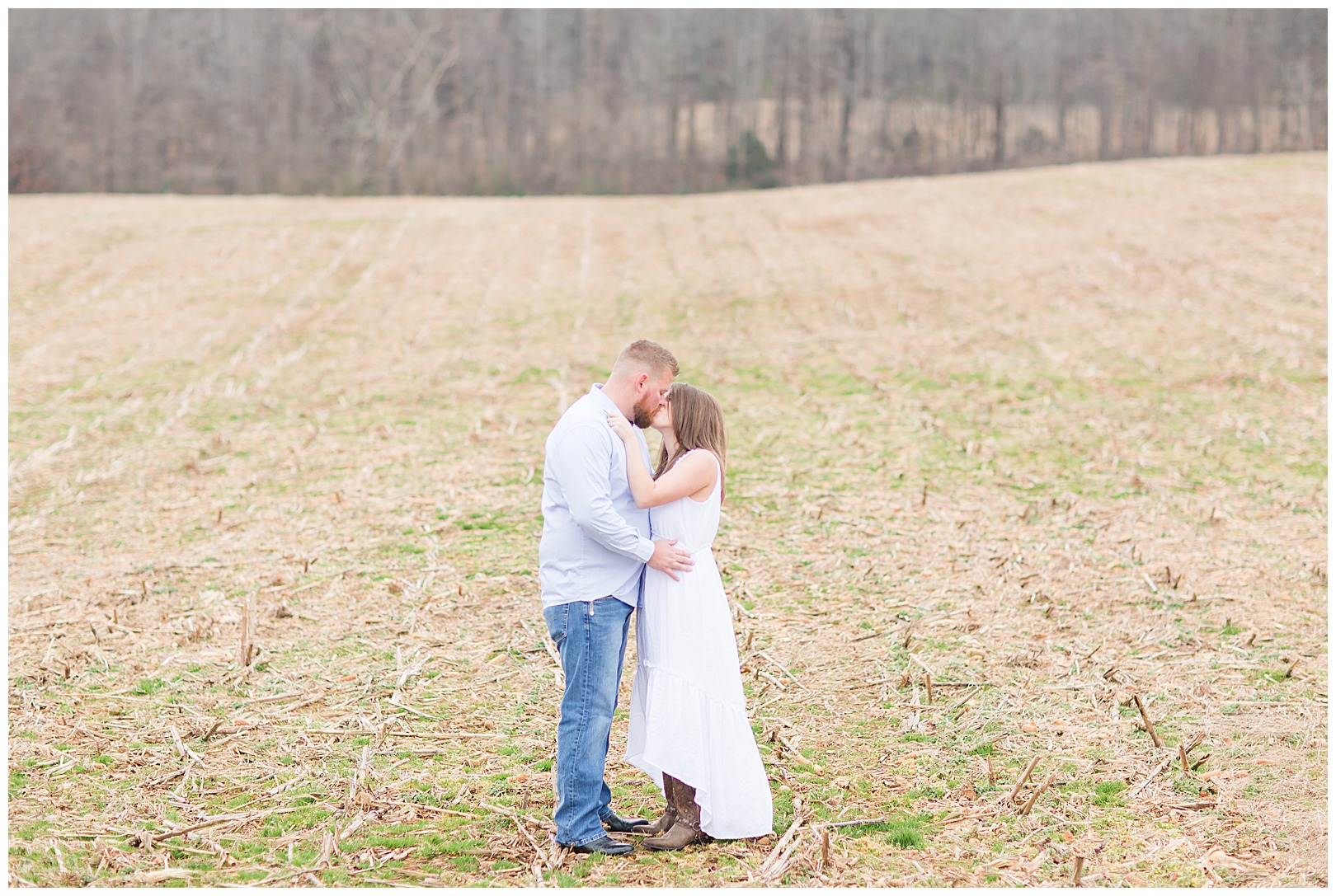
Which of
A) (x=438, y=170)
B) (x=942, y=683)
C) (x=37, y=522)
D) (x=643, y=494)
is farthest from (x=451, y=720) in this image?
(x=438, y=170)

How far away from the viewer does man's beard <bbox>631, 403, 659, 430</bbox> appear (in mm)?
4719

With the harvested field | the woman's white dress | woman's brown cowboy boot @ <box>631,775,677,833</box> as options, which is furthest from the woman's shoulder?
the harvested field

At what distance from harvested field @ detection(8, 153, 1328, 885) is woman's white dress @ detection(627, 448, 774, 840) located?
20 centimetres

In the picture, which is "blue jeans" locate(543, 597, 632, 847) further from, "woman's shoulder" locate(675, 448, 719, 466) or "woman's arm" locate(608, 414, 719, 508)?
"woman's shoulder" locate(675, 448, 719, 466)

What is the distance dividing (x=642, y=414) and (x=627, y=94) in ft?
151

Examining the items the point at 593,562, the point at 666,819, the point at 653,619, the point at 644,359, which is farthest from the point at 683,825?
the point at 644,359

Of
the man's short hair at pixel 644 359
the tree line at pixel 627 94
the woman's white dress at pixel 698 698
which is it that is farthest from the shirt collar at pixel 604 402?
the tree line at pixel 627 94

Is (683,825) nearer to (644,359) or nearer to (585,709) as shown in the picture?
(585,709)

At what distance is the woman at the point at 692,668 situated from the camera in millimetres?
4617

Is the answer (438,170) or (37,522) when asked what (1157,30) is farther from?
(37,522)

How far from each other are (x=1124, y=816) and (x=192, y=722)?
4552 mm

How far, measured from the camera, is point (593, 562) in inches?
182

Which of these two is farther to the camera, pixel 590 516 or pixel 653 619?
pixel 653 619

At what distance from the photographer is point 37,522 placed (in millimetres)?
9836
